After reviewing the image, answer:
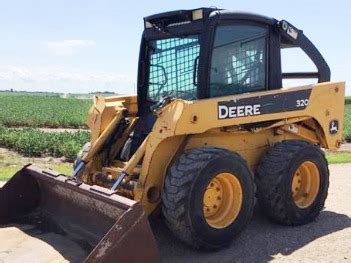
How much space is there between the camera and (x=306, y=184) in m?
6.55

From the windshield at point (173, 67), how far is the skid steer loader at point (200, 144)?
1 cm

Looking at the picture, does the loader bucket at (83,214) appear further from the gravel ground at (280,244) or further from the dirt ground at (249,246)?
the gravel ground at (280,244)

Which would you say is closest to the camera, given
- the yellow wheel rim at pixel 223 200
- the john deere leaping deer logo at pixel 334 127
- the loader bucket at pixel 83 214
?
the loader bucket at pixel 83 214

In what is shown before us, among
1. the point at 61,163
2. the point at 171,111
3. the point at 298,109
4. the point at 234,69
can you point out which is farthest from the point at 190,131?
the point at 61,163

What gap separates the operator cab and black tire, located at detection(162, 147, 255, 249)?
2.54 ft

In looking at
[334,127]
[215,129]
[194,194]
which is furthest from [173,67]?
[334,127]

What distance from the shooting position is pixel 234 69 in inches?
236

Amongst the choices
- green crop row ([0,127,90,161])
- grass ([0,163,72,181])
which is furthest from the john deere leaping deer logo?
green crop row ([0,127,90,161])

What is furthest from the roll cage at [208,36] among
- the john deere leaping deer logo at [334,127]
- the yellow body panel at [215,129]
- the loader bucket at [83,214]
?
the loader bucket at [83,214]

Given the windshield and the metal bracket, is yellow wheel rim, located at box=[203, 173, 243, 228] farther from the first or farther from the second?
the windshield

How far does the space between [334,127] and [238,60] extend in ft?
6.26

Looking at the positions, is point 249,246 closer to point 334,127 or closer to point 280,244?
point 280,244

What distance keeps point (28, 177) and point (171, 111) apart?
2043mm

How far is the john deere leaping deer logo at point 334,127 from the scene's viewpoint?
274 inches
